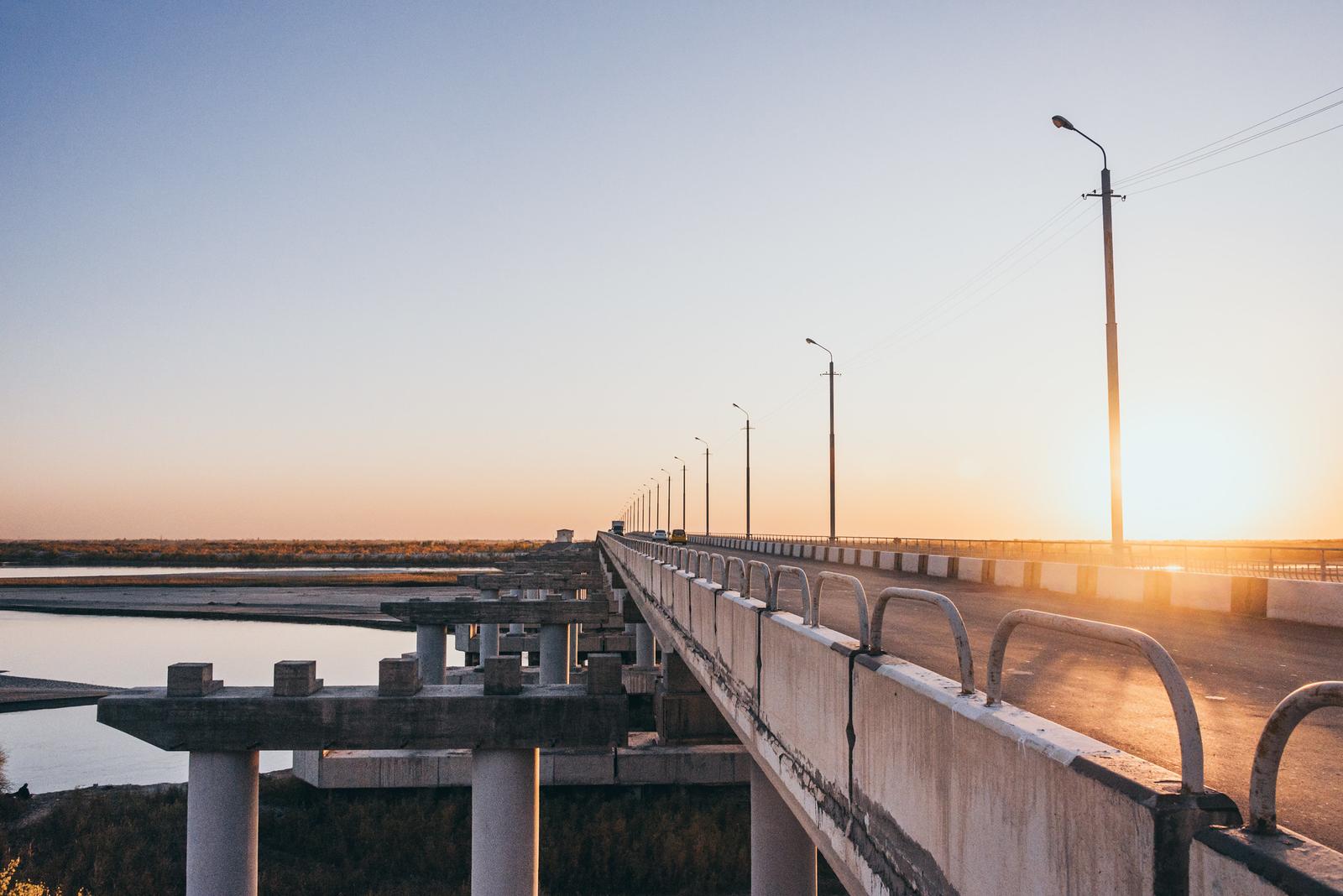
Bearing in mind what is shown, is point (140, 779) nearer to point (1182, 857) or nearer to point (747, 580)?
point (747, 580)

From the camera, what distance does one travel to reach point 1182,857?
276 cm

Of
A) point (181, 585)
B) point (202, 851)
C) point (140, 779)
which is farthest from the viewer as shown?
point (181, 585)

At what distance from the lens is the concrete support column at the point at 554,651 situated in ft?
86.4

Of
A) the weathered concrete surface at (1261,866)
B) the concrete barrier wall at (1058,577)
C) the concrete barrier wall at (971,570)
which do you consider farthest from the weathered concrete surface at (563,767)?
the weathered concrete surface at (1261,866)

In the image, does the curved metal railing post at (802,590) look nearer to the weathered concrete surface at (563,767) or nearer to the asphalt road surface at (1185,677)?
the asphalt road surface at (1185,677)

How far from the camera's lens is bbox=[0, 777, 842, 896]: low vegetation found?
20797mm

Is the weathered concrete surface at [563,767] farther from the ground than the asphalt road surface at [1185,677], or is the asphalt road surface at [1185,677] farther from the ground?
the asphalt road surface at [1185,677]

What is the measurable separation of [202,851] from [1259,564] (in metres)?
36.7

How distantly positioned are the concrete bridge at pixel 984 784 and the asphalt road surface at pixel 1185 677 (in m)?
1.26

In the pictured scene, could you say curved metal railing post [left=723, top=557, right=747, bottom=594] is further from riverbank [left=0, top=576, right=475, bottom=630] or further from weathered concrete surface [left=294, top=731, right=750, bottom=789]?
riverbank [left=0, top=576, right=475, bottom=630]

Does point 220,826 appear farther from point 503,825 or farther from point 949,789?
point 949,789

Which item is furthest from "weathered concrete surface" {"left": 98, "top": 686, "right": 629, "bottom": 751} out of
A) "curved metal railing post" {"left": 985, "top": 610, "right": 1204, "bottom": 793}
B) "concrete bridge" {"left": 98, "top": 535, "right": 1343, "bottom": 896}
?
"curved metal railing post" {"left": 985, "top": 610, "right": 1204, "bottom": 793}

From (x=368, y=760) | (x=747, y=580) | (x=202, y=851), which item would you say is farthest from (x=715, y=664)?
(x=368, y=760)

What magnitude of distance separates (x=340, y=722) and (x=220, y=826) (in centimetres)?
185
